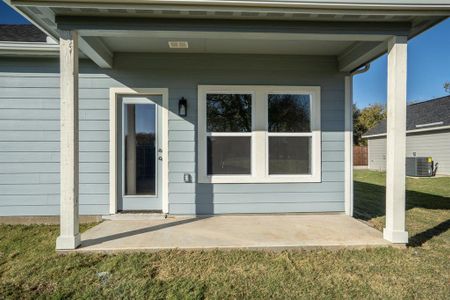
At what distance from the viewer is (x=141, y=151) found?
4.68 m

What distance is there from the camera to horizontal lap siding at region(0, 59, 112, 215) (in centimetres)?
443

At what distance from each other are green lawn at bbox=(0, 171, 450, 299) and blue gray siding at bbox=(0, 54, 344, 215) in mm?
1196

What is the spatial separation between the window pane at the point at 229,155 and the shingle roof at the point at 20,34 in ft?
11.0

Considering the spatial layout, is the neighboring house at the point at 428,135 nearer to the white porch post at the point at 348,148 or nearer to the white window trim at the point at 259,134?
the white porch post at the point at 348,148

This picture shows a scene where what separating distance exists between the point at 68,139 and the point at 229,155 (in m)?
2.40

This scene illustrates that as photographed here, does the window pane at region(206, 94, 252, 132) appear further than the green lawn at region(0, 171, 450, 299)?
Yes

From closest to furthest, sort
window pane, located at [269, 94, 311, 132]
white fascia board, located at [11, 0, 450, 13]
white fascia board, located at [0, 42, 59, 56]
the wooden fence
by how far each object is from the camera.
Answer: white fascia board, located at [11, 0, 450, 13] < white fascia board, located at [0, 42, 59, 56] < window pane, located at [269, 94, 311, 132] < the wooden fence

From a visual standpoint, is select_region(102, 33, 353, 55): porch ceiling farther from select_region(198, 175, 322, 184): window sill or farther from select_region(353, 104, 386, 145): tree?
select_region(353, 104, 386, 145): tree

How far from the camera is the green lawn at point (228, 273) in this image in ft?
8.03

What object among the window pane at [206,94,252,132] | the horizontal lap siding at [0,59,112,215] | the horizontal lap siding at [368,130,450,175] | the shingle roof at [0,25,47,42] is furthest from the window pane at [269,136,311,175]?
Result: the horizontal lap siding at [368,130,450,175]

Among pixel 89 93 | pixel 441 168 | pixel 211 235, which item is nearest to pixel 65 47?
pixel 89 93

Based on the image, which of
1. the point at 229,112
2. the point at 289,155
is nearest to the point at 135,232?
the point at 229,112

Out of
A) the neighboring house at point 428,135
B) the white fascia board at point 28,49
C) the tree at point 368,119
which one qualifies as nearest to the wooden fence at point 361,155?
the neighboring house at point 428,135

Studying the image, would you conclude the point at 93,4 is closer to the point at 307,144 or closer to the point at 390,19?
the point at 390,19
